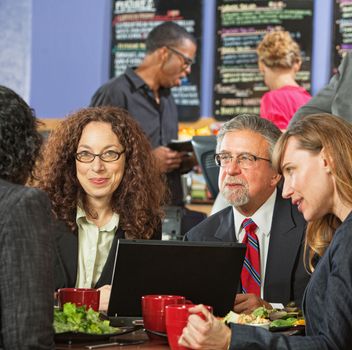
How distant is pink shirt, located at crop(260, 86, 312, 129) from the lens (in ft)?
15.9

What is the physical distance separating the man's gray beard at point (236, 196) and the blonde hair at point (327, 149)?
0.74 m

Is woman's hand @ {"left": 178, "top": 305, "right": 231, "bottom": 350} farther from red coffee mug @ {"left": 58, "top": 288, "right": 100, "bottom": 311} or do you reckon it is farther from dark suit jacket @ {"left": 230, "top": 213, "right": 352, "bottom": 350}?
red coffee mug @ {"left": 58, "top": 288, "right": 100, "bottom": 311}

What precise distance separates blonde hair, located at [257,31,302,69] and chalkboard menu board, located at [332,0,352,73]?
70 cm

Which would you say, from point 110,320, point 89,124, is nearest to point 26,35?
point 89,124

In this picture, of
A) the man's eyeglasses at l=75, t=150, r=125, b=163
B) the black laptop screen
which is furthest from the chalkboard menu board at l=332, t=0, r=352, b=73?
the black laptop screen

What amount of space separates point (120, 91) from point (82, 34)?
1.43 metres

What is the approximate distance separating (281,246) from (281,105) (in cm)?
190

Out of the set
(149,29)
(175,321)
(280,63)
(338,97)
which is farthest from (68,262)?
(149,29)

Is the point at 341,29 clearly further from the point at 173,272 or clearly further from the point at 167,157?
the point at 173,272

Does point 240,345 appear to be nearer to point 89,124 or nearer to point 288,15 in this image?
point 89,124

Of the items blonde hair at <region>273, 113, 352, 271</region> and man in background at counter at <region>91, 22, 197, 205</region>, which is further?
man in background at counter at <region>91, 22, 197, 205</region>

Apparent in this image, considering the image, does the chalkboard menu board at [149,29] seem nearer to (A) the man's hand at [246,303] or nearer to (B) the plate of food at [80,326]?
(A) the man's hand at [246,303]

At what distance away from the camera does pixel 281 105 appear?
16.1 feet

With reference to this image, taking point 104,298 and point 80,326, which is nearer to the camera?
point 80,326
